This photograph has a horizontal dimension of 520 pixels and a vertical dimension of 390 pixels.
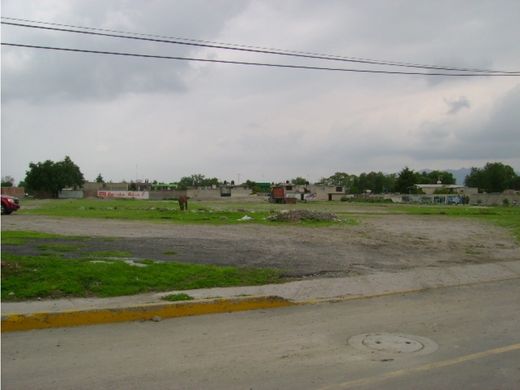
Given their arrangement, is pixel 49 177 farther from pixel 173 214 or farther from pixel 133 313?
pixel 133 313

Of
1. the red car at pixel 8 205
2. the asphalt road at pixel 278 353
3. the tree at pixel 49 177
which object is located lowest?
the asphalt road at pixel 278 353

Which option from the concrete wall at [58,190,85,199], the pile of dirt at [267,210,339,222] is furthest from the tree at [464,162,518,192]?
the pile of dirt at [267,210,339,222]

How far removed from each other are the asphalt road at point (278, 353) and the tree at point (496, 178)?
163688mm

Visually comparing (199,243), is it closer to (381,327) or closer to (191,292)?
(191,292)

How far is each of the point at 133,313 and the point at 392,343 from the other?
3750mm

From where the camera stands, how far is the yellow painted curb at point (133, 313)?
7031 millimetres

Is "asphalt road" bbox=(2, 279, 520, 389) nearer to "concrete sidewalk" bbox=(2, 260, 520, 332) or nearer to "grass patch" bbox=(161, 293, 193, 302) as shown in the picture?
"concrete sidewalk" bbox=(2, 260, 520, 332)

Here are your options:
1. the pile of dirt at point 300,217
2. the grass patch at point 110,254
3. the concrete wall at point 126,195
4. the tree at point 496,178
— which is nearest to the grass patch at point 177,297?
the grass patch at point 110,254

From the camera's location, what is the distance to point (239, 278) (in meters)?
10.4

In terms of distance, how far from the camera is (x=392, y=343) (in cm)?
637

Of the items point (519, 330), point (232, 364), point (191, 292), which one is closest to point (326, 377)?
point (232, 364)

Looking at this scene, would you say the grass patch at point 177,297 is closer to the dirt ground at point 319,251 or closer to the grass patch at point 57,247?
the dirt ground at point 319,251

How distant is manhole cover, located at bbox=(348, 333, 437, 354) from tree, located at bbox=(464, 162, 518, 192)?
164660mm

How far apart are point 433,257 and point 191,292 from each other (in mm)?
8714
